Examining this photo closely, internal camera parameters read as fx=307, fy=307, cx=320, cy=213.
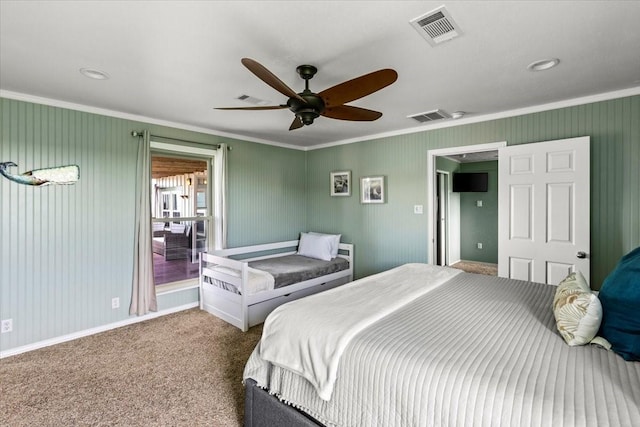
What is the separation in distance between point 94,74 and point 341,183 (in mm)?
3329

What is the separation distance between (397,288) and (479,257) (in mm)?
5100

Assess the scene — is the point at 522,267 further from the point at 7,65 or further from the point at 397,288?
the point at 7,65

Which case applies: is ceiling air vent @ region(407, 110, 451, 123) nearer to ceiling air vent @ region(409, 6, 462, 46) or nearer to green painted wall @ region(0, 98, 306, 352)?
ceiling air vent @ region(409, 6, 462, 46)

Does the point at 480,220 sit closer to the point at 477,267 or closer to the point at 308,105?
the point at 477,267

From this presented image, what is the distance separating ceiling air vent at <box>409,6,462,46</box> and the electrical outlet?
4021 millimetres

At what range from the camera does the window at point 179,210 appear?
12.5 feet

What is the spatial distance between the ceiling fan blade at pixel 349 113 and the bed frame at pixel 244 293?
1.82 m

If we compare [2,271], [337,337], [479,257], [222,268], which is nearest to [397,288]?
[337,337]

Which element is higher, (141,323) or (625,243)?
(625,243)

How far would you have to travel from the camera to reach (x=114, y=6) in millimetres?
1571

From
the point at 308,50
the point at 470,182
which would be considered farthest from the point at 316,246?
the point at 470,182

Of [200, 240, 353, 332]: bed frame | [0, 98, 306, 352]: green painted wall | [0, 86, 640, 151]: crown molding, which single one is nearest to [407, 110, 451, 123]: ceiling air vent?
[0, 86, 640, 151]: crown molding

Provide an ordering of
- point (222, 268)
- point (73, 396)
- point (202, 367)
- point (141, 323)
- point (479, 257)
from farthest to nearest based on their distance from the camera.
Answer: point (479, 257), point (222, 268), point (141, 323), point (202, 367), point (73, 396)

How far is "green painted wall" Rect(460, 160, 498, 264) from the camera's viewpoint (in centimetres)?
620
